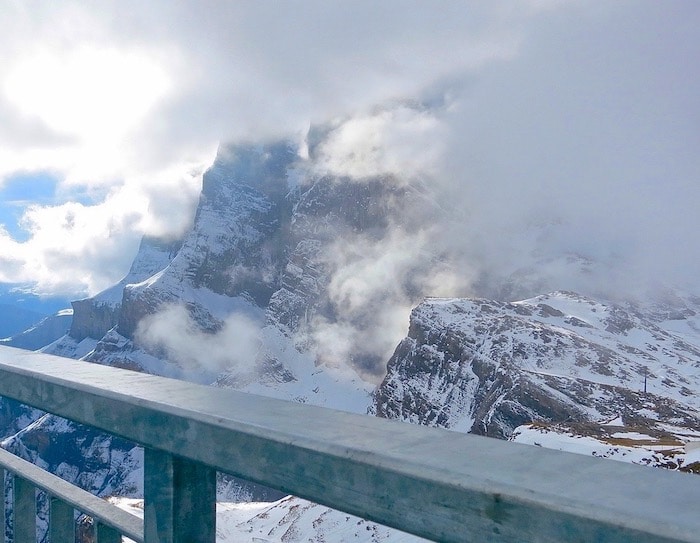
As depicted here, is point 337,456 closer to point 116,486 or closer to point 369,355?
point 116,486

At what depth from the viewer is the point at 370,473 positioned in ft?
4.02

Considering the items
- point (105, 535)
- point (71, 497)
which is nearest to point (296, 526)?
point (71, 497)

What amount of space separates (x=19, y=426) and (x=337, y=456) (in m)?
209

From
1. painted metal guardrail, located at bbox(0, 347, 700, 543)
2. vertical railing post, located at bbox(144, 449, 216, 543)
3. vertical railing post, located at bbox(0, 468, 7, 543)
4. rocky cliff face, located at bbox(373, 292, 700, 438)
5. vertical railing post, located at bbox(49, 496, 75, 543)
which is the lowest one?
rocky cliff face, located at bbox(373, 292, 700, 438)

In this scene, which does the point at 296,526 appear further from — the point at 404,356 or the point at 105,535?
the point at 105,535

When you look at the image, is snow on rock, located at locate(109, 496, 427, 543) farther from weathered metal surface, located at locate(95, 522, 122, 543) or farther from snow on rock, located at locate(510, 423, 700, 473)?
weathered metal surface, located at locate(95, 522, 122, 543)

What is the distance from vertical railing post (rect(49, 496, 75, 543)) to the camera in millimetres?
2219

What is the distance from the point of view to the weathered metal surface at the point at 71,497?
192 cm

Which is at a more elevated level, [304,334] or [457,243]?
[457,243]

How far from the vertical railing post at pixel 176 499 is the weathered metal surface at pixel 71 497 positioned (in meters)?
0.20

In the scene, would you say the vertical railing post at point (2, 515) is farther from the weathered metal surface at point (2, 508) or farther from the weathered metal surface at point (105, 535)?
the weathered metal surface at point (105, 535)

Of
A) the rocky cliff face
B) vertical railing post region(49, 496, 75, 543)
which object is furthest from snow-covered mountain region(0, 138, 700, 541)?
vertical railing post region(49, 496, 75, 543)

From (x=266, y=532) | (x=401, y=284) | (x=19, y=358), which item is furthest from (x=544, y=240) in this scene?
(x=19, y=358)

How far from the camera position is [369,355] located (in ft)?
574
